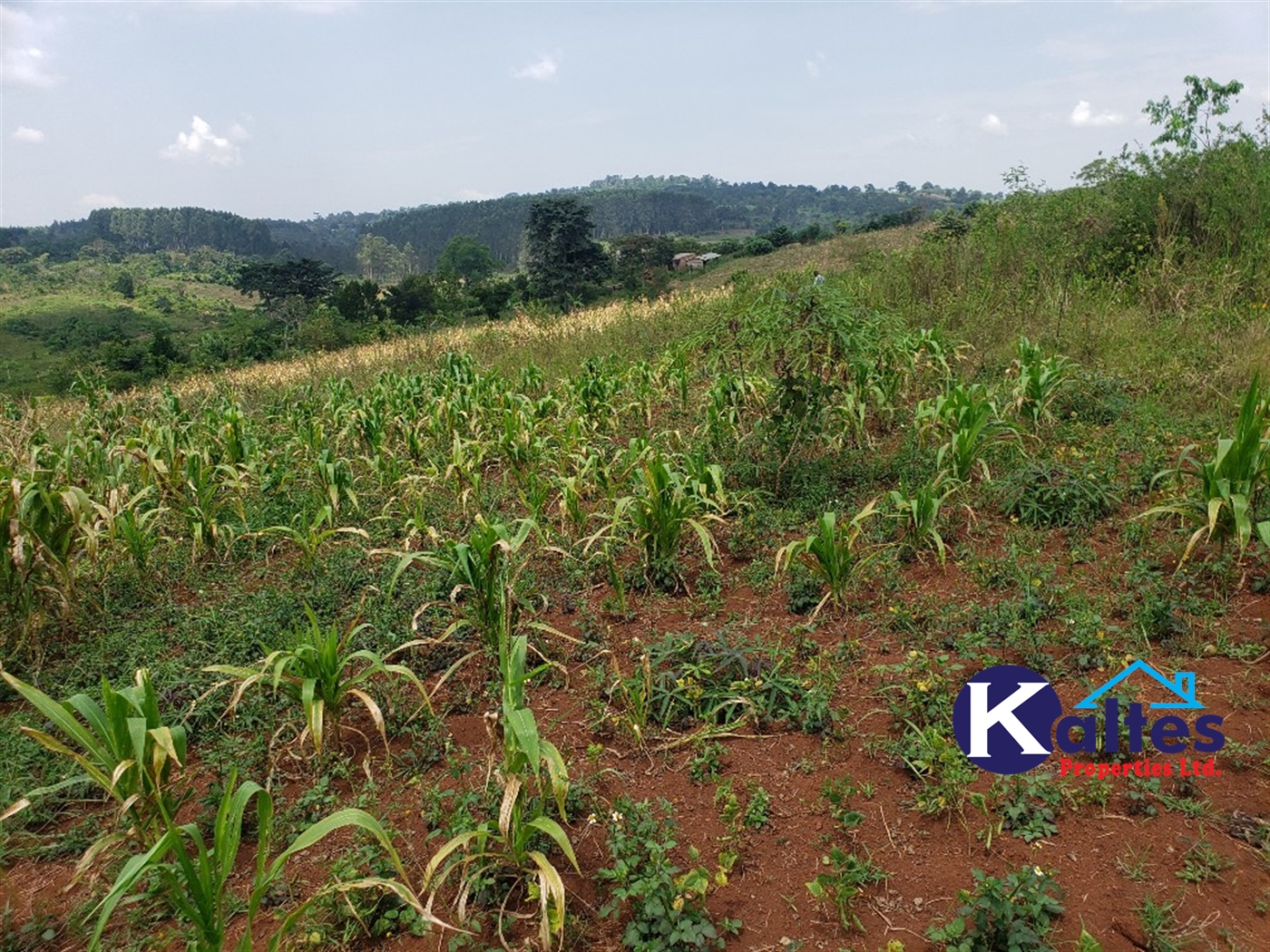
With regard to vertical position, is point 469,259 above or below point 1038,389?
above

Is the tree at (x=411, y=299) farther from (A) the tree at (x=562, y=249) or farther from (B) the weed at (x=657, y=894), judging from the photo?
(B) the weed at (x=657, y=894)

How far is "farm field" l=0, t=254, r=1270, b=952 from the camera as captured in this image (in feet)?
5.96

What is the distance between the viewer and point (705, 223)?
102 metres

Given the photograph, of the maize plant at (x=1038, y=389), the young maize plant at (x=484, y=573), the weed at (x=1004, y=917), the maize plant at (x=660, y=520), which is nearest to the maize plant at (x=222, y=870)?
the young maize plant at (x=484, y=573)

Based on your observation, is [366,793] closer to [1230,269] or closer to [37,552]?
[37,552]

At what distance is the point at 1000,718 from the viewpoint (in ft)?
7.70

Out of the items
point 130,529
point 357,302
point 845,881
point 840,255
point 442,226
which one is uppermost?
point 442,226

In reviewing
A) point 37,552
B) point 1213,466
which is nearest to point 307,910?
point 37,552

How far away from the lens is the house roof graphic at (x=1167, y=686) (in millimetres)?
2330

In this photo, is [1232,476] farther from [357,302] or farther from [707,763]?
[357,302]

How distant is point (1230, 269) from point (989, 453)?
5.07m

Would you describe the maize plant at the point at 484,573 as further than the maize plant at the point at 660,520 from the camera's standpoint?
No
